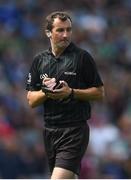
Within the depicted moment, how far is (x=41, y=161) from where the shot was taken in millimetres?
13250

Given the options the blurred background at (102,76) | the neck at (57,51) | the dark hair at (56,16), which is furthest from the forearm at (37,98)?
the blurred background at (102,76)

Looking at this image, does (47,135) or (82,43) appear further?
(82,43)

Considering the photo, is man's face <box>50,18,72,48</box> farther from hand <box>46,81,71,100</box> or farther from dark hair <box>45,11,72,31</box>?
hand <box>46,81,71,100</box>

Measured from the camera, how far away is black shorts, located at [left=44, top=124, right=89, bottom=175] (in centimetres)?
838

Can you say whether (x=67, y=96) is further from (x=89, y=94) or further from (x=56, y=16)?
(x=56, y=16)

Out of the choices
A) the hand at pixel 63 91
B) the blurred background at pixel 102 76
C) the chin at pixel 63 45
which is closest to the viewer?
the hand at pixel 63 91

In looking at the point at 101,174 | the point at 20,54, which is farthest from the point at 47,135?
the point at 20,54

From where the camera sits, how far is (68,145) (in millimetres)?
8461

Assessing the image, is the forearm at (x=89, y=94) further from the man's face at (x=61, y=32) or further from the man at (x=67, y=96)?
the man's face at (x=61, y=32)

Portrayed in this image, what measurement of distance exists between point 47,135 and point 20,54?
22.6 ft

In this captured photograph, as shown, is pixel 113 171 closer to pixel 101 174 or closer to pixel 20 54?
pixel 101 174

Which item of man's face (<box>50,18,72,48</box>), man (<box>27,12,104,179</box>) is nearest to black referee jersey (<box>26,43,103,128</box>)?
man (<box>27,12,104,179</box>)

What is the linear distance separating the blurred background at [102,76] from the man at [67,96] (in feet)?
13.9

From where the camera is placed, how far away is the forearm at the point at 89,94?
830 centimetres
